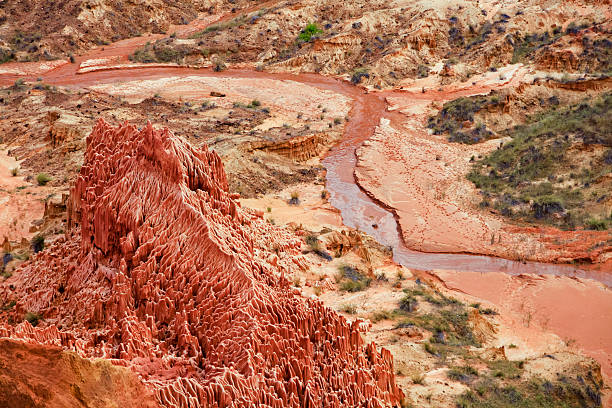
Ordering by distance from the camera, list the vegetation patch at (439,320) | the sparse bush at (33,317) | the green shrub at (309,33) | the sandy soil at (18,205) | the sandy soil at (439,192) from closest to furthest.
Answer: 1. the sparse bush at (33,317)
2. the vegetation patch at (439,320)
3. the sandy soil at (18,205)
4. the sandy soil at (439,192)
5. the green shrub at (309,33)

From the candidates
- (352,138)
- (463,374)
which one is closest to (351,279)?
(463,374)

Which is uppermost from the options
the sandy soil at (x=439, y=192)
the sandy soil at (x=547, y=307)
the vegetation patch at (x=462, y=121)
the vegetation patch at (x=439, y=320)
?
the vegetation patch at (x=462, y=121)

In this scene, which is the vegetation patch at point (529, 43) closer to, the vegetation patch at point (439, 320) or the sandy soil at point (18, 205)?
the vegetation patch at point (439, 320)

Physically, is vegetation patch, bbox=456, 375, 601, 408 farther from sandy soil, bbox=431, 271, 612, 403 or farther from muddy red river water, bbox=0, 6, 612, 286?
muddy red river water, bbox=0, 6, 612, 286

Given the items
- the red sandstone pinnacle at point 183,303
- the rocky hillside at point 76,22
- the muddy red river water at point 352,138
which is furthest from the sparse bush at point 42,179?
the rocky hillside at point 76,22

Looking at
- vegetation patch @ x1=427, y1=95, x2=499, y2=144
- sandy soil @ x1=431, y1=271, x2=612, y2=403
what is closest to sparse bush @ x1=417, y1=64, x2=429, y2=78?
vegetation patch @ x1=427, y1=95, x2=499, y2=144

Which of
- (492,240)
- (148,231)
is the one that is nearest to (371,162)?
(492,240)
